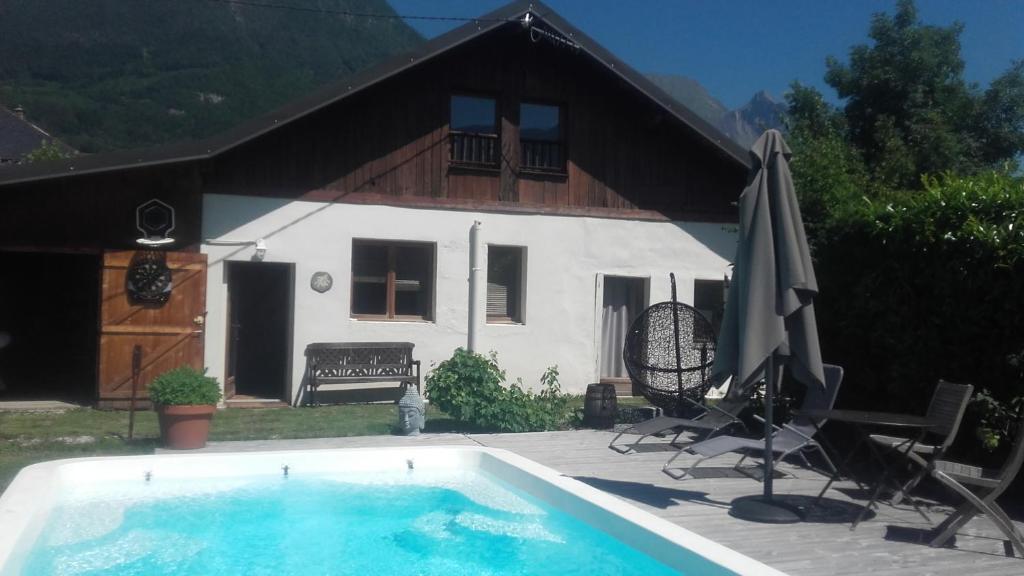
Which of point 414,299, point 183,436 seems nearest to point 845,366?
point 183,436

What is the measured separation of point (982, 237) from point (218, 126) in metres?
51.6

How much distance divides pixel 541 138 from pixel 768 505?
8491 mm

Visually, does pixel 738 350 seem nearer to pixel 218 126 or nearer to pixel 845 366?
pixel 845 366

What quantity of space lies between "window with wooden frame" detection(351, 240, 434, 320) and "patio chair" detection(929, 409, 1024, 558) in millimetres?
8358

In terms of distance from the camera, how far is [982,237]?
19.7ft

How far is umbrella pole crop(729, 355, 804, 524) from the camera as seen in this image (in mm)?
5566

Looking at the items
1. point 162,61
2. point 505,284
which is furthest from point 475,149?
point 162,61

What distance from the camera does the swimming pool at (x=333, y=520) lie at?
5301 mm

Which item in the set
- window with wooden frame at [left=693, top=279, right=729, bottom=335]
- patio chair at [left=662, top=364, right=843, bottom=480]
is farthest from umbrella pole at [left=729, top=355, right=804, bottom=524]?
window with wooden frame at [left=693, top=279, right=729, bottom=335]

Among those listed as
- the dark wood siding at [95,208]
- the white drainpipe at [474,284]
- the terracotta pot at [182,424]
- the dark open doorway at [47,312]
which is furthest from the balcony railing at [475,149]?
the dark open doorway at [47,312]

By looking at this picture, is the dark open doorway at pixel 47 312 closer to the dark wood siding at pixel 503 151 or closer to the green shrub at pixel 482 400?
the dark wood siding at pixel 503 151

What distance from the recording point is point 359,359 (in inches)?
471

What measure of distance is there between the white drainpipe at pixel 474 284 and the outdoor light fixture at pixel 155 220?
395 centimetres

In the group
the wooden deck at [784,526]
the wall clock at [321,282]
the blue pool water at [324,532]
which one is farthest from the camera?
the wall clock at [321,282]
